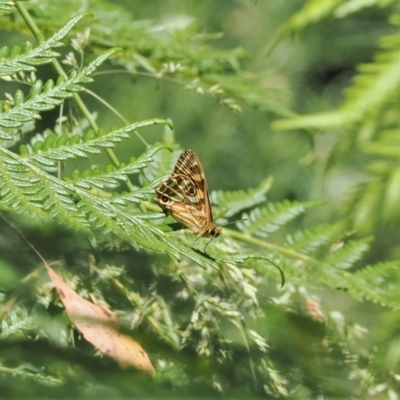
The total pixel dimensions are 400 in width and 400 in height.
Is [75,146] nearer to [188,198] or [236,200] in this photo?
[188,198]

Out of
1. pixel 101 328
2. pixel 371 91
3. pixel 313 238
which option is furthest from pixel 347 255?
pixel 101 328

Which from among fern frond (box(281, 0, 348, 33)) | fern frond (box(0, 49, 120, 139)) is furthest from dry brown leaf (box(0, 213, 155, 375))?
fern frond (box(281, 0, 348, 33))

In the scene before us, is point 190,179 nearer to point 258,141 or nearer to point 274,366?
point 274,366

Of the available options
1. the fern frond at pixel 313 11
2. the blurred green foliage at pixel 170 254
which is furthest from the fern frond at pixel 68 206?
the fern frond at pixel 313 11

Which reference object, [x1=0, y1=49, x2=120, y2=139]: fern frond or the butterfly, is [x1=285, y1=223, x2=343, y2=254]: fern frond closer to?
the butterfly

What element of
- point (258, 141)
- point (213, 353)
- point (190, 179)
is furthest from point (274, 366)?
point (258, 141)
